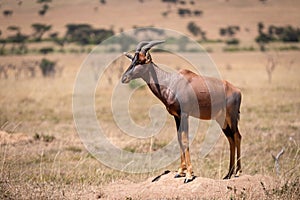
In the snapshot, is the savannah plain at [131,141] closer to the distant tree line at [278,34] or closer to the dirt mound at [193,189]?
the dirt mound at [193,189]

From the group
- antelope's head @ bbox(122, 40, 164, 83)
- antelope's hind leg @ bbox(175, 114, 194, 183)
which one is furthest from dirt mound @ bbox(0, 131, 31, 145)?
antelope's hind leg @ bbox(175, 114, 194, 183)

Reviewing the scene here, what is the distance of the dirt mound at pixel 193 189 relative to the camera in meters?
7.48

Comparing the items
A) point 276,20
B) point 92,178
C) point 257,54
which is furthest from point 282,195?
point 276,20

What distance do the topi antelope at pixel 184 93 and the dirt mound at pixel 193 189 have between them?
0.70 feet

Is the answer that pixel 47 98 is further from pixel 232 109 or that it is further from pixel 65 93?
pixel 232 109

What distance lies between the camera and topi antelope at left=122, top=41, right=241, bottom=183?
764 cm

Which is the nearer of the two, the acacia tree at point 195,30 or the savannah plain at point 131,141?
the savannah plain at point 131,141

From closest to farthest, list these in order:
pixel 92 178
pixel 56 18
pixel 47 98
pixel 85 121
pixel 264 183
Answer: pixel 264 183 → pixel 92 178 → pixel 85 121 → pixel 47 98 → pixel 56 18

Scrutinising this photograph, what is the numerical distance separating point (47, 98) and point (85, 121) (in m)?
6.21

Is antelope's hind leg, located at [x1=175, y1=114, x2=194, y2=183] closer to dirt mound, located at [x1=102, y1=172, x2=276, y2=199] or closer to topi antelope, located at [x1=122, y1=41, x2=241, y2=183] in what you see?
topi antelope, located at [x1=122, y1=41, x2=241, y2=183]

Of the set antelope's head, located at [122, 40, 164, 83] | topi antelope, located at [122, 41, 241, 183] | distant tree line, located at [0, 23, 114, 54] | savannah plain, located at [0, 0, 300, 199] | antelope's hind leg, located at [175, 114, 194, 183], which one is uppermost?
antelope's head, located at [122, 40, 164, 83]

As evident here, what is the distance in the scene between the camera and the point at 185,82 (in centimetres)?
788

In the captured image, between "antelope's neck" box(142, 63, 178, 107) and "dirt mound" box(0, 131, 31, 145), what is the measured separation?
506cm

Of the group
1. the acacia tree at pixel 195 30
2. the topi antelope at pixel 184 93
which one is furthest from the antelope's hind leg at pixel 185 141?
the acacia tree at pixel 195 30
